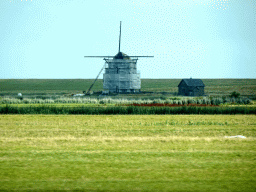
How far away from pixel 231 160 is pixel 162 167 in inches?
82.9

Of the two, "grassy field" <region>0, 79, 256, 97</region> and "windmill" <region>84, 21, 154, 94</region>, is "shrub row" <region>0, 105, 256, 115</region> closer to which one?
"windmill" <region>84, 21, 154, 94</region>

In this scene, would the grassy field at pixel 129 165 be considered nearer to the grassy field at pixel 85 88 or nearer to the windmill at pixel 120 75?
the windmill at pixel 120 75

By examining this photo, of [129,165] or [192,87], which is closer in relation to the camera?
[129,165]

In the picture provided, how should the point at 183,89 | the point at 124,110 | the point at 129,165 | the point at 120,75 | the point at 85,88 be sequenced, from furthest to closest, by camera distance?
the point at 85,88 → the point at 183,89 → the point at 120,75 → the point at 124,110 → the point at 129,165

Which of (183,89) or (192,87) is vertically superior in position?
(192,87)

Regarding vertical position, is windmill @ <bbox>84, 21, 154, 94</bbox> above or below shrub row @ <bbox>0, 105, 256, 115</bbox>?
above

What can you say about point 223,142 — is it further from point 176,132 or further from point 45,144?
point 45,144

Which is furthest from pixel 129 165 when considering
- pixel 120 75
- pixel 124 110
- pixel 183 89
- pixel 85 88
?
pixel 85 88

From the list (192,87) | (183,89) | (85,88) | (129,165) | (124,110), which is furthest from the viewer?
(85,88)

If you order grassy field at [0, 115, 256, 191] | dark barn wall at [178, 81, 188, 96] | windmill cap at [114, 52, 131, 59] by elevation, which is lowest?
grassy field at [0, 115, 256, 191]

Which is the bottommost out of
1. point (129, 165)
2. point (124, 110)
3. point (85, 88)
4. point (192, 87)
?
point (129, 165)

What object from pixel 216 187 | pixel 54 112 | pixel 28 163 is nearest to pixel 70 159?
pixel 28 163

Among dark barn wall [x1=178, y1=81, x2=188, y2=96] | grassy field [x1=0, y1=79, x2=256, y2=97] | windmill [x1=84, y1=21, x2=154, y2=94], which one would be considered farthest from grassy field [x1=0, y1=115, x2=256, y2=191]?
grassy field [x1=0, y1=79, x2=256, y2=97]

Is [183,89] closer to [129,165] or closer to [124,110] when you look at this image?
[124,110]
